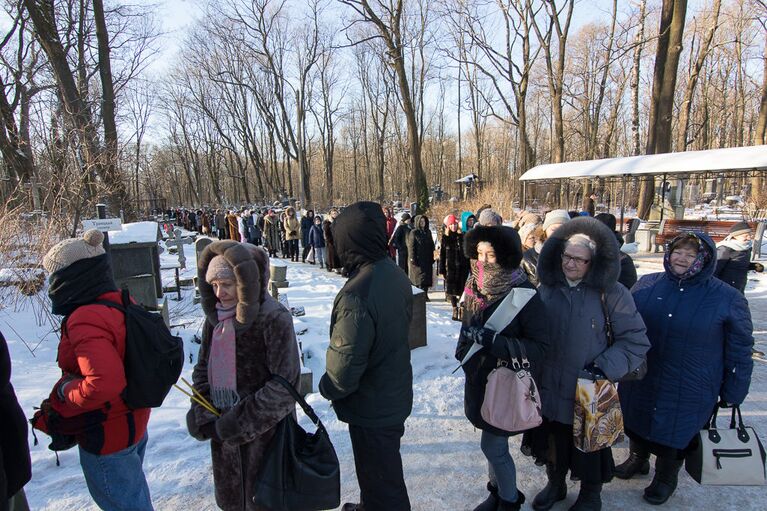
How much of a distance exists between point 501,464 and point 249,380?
62.2 inches

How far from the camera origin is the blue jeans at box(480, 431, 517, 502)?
249cm

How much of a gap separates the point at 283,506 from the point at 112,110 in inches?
549

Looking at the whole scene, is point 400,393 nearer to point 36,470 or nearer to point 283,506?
point 283,506

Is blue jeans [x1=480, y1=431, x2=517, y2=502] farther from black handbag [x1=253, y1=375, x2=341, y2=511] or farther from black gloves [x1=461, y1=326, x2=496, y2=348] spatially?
black handbag [x1=253, y1=375, x2=341, y2=511]

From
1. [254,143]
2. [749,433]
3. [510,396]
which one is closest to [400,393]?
[510,396]

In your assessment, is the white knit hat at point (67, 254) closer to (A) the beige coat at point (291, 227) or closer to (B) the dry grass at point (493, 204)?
(A) the beige coat at point (291, 227)

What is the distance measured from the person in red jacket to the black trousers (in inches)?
47.1

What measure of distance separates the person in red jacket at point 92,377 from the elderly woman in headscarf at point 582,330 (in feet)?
7.69

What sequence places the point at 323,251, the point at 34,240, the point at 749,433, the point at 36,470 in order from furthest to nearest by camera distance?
the point at 323,251
the point at 34,240
the point at 36,470
the point at 749,433

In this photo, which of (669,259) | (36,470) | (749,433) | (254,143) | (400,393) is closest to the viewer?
(400,393)

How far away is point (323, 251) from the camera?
44.0ft

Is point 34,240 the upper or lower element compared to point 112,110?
lower

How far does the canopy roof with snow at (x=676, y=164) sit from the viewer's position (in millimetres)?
11102

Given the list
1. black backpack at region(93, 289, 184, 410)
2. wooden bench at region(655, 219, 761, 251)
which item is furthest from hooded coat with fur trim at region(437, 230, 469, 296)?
wooden bench at region(655, 219, 761, 251)
